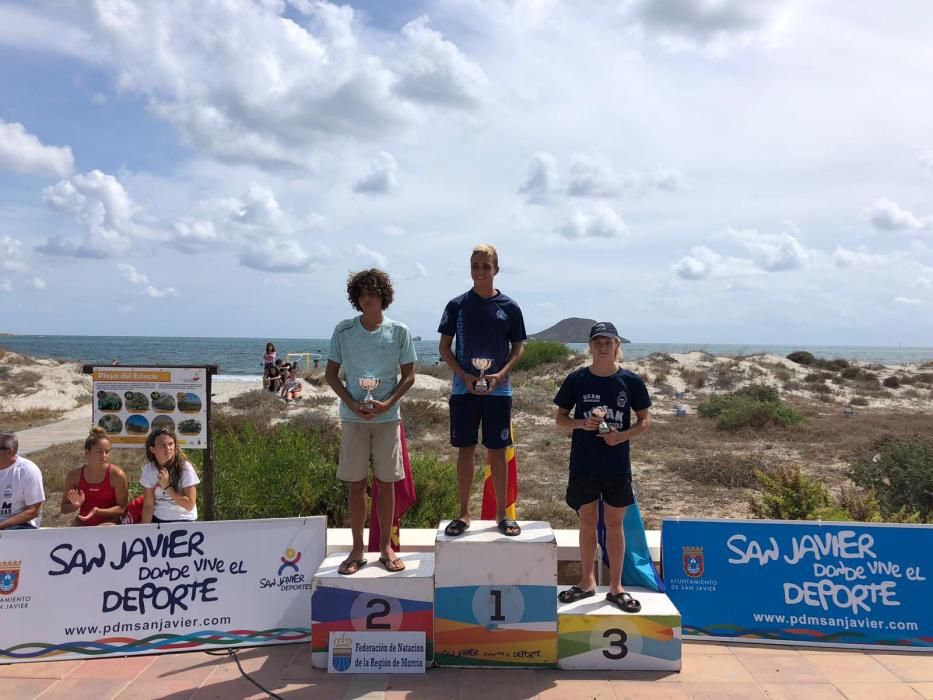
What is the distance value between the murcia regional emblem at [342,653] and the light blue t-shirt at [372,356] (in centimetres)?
130

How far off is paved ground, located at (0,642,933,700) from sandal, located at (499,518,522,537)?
786mm

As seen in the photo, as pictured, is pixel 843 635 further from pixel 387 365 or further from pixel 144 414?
pixel 144 414

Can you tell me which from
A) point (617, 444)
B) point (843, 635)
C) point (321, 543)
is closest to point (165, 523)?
point (321, 543)

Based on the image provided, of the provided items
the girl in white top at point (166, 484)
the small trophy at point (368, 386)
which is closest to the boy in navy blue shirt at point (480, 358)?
the small trophy at point (368, 386)

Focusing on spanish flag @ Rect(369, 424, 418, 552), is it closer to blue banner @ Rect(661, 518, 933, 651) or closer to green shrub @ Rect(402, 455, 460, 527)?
green shrub @ Rect(402, 455, 460, 527)

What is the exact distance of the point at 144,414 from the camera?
5.33 m

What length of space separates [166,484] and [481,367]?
2355 millimetres

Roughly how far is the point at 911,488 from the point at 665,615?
209 inches

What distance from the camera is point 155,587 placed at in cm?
421

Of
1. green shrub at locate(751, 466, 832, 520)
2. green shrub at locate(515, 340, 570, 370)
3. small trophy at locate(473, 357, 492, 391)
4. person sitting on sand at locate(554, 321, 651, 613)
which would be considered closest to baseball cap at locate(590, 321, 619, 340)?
person sitting on sand at locate(554, 321, 651, 613)

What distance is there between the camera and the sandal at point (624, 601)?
3.94 m

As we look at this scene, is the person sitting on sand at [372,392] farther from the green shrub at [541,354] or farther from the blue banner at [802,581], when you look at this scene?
the green shrub at [541,354]

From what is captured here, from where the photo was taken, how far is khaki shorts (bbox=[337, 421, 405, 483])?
167 inches

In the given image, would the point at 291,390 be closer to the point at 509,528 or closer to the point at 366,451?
the point at 366,451
